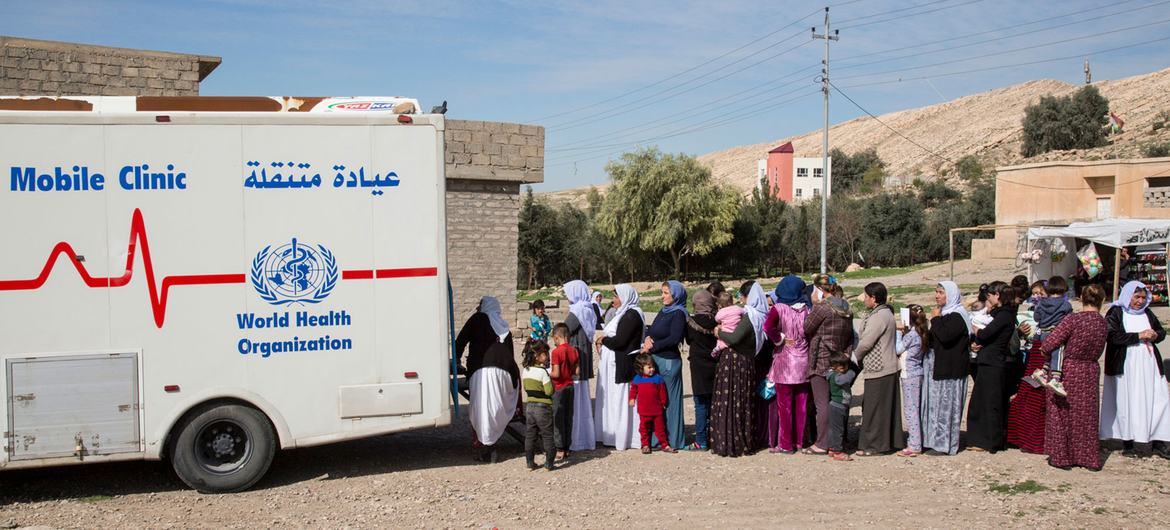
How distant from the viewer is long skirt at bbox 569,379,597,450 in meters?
8.17

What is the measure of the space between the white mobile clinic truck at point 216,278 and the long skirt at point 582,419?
164 centimetres

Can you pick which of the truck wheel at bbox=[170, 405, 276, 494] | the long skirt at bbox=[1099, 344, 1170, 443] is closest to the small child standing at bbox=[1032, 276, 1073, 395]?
the long skirt at bbox=[1099, 344, 1170, 443]

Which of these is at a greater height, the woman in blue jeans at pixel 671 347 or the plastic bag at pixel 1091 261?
the plastic bag at pixel 1091 261

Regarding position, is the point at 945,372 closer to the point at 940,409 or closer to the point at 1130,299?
the point at 940,409

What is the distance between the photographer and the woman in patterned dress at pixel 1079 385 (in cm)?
727

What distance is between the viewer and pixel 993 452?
7.97 metres

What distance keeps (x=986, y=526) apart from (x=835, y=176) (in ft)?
239

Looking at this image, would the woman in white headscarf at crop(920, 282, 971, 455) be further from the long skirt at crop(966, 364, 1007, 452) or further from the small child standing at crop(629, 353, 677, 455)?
the small child standing at crop(629, 353, 677, 455)

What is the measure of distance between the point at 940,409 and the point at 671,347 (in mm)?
2406

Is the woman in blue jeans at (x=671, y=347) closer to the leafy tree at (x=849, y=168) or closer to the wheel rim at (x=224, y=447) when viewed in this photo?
the wheel rim at (x=224, y=447)

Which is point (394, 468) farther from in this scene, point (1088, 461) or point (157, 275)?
point (1088, 461)

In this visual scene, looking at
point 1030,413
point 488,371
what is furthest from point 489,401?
point 1030,413

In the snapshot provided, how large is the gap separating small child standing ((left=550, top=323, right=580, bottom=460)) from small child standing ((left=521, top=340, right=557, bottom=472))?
0.41 ft

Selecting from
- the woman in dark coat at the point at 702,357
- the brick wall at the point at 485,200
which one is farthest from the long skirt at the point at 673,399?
the brick wall at the point at 485,200
